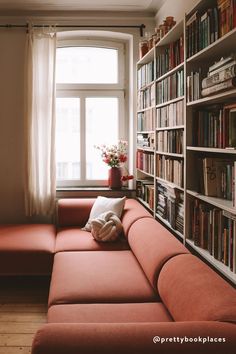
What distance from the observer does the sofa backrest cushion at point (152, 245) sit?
2389mm

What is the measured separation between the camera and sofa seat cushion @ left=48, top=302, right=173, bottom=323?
2.08 meters

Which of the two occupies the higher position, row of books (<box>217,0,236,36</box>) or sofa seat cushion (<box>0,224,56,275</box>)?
row of books (<box>217,0,236,36</box>)

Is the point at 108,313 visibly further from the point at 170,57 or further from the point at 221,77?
the point at 170,57

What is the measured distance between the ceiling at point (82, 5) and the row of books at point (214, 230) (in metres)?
2.61

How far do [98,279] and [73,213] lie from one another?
176cm

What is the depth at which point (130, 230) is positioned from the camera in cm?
343

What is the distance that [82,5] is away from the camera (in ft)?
14.4

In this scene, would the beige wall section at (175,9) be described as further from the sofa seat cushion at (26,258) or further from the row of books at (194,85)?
the sofa seat cushion at (26,258)

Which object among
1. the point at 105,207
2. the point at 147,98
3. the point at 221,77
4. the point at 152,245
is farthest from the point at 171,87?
the point at 105,207

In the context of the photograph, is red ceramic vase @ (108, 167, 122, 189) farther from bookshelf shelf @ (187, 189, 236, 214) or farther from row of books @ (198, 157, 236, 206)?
row of books @ (198, 157, 236, 206)

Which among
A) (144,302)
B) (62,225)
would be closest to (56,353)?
(144,302)

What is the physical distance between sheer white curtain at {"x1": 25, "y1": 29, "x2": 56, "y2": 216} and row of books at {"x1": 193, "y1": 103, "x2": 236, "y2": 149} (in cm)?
228

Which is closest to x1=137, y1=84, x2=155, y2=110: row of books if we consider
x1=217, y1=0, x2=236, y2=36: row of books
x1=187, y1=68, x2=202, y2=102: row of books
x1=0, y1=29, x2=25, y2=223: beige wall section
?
x1=187, y1=68, x2=202, y2=102: row of books

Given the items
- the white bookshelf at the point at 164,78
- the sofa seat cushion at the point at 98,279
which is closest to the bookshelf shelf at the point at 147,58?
the white bookshelf at the point at 164,78
